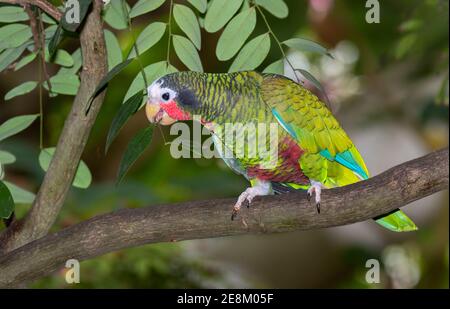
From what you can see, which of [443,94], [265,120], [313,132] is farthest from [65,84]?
[443,94]

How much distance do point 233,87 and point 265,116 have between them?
0.36ft

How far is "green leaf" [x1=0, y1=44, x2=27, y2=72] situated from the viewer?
1510 millimetres

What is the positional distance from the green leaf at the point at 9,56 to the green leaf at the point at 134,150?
→ 404 millimetres

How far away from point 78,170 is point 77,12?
506 mm

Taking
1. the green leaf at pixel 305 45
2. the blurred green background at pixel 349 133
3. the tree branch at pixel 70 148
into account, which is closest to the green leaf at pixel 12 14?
the tree branch at pixel 70 148

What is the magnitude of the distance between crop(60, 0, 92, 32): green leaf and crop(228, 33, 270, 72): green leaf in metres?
0.38

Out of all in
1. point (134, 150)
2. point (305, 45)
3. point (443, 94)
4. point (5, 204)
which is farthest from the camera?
point (443, 94)

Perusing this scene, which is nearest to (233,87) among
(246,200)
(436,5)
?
(246,200)

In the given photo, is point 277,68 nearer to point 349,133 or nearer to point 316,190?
point 316,190

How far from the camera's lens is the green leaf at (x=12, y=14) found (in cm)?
155

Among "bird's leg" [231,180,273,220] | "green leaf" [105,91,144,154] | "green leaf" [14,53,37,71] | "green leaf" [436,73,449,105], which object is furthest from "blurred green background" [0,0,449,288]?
"green leaf" [105,91,144,154]

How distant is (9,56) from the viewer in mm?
1530
